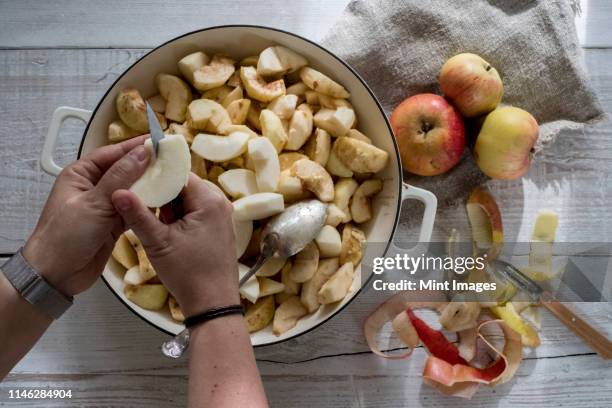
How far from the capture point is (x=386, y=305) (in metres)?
1.19

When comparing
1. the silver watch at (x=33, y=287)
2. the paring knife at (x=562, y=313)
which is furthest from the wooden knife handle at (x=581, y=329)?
the silver watch at (x=33, y=287)

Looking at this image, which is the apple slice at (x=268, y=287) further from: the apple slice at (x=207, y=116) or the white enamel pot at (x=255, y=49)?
the apple slice at (x=207, y=116)

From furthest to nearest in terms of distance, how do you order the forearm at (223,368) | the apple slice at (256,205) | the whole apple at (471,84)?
the whole apple at (471,84)
the apple slice at (256,205)
the forearm at (223,368)

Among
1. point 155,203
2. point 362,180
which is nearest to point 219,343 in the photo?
point 155,203

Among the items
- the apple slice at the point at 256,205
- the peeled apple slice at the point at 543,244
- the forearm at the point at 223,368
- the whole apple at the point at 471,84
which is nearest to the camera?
the forearm at the point at 223,368

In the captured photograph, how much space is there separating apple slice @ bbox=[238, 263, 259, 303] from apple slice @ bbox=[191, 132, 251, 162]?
212 mm

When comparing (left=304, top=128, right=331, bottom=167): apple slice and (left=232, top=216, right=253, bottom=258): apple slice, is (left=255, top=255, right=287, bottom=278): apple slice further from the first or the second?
(left=304, top=128, right=331, bottom=167): apple slice

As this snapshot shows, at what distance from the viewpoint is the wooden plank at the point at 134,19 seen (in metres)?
1.23

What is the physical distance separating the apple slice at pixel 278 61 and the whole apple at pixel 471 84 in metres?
0.29

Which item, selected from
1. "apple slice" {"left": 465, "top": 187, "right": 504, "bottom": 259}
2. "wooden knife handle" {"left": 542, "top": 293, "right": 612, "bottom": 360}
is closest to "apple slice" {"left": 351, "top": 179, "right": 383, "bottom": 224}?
"apple slice" {"left": 465, "top": 187, "right": 504, "bottom": 259}

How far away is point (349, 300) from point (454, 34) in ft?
1.98

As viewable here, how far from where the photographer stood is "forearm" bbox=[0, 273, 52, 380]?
0.87m

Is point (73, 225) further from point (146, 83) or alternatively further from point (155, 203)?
point (146, 83)

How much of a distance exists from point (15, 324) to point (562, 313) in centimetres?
104
